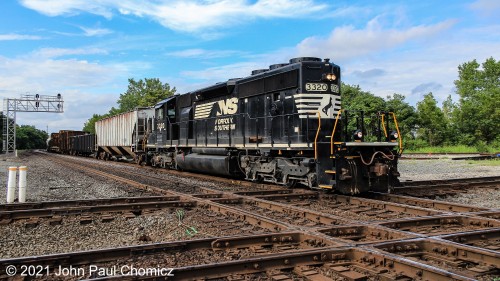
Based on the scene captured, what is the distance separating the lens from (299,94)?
420 inches

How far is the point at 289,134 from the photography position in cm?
1068

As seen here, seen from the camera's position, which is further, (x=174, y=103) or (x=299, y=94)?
(x=174, y=103)

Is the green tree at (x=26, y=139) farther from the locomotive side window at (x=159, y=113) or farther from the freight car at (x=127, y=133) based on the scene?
the locomotive side window at (x=159, y=113)

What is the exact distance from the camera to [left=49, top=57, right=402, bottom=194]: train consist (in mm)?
9398

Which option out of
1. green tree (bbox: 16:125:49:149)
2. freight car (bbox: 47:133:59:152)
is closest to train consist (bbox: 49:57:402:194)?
freight car (bbox: 47:133:59:152)

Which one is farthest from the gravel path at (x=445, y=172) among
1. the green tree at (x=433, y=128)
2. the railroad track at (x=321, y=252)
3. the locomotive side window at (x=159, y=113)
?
the green tree at (x=433, y=128)

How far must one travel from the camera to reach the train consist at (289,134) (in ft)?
30.8

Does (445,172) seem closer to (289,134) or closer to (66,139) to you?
(289,134)

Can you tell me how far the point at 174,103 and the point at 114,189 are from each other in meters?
8.33

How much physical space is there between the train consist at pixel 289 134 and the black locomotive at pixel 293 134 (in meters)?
0.02

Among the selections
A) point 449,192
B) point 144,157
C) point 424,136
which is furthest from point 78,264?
point 424,136

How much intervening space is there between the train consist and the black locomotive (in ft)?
0.07

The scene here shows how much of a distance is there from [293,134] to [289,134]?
0.35 ft

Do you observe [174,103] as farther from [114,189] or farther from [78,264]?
[78,264]
